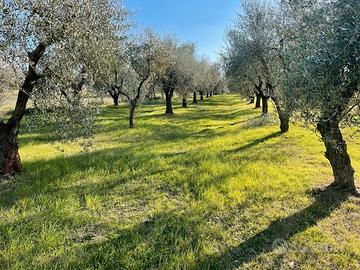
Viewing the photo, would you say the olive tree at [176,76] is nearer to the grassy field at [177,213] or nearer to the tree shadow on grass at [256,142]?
the tree shadow on grass at [256,142]

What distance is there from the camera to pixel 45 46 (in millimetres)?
8859

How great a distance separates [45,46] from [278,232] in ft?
25.9

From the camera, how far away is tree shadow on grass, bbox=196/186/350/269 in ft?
18.8

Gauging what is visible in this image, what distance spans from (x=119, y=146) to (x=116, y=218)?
31.6ft

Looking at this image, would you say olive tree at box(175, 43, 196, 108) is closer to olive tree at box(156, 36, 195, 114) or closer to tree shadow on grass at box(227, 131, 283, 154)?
olive tree at box(156, 36, 195, 114)

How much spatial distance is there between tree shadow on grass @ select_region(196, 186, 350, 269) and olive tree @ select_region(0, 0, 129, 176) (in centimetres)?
610

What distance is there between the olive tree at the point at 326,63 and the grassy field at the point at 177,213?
257 centimetres

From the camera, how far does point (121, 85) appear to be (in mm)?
27891

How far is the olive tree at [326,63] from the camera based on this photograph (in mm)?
5035

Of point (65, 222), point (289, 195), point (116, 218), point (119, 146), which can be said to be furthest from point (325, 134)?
point (119, 146)

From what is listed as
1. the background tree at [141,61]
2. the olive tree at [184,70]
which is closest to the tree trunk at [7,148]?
the background tree at [141,61]

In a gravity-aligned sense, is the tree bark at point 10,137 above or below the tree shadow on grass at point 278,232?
above

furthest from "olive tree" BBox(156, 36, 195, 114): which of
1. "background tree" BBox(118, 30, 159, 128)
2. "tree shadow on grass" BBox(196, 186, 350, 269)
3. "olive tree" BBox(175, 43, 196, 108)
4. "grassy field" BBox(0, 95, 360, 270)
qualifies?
"tree shadow on grass" BBox(196, 186, 350, 269)

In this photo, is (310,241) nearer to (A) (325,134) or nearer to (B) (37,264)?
(A) (325,134)
